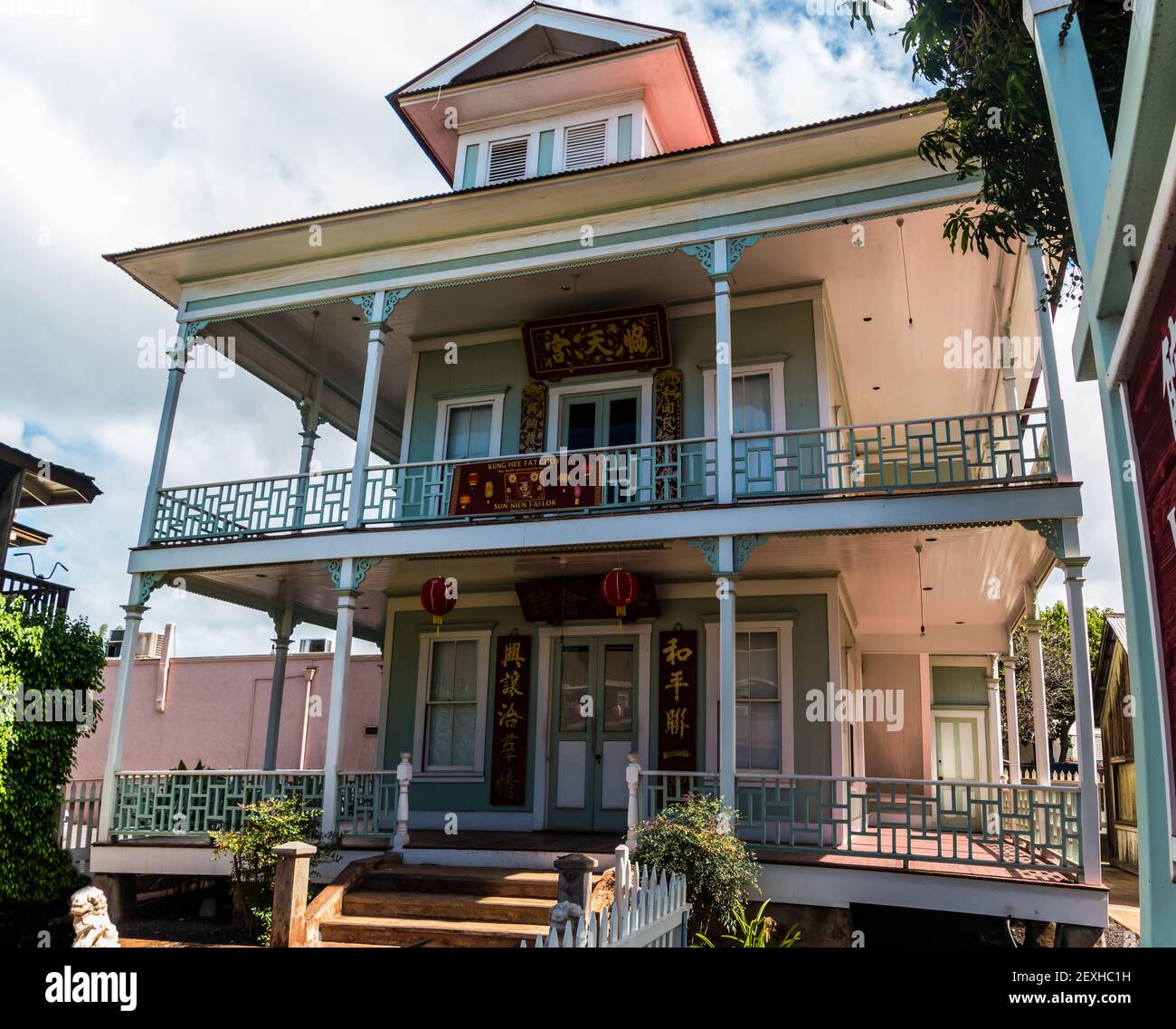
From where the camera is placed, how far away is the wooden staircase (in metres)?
8.32

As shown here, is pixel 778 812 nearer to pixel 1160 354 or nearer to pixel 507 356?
pixel 507 356

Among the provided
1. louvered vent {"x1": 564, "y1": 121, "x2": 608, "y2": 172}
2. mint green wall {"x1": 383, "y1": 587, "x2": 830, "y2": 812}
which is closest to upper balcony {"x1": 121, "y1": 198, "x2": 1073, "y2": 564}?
mint green wall {"x1": 383, "y1": 587, "x2": 830, "y2": 812}

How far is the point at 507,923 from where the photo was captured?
8.63 meters

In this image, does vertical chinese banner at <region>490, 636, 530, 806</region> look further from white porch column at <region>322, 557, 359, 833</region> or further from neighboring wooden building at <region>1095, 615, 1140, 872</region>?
neighboring wooden building at <region>1095, 615, 1140, 872</region>

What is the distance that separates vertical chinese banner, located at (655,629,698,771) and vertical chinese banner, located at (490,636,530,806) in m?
1.86

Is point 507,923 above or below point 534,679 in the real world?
below

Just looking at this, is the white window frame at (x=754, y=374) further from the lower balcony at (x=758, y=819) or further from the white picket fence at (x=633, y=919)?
the white picket fence at (x=633, y=919)

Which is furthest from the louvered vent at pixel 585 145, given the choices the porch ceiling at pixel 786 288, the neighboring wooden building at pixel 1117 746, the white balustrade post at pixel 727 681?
the neighboring wooden building at pixel 1117 746

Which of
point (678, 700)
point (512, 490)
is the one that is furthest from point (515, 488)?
point (678, 700)

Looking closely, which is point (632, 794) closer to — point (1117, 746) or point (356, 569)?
point (356, 569)

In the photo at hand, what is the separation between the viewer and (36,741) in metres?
A: 10.8
